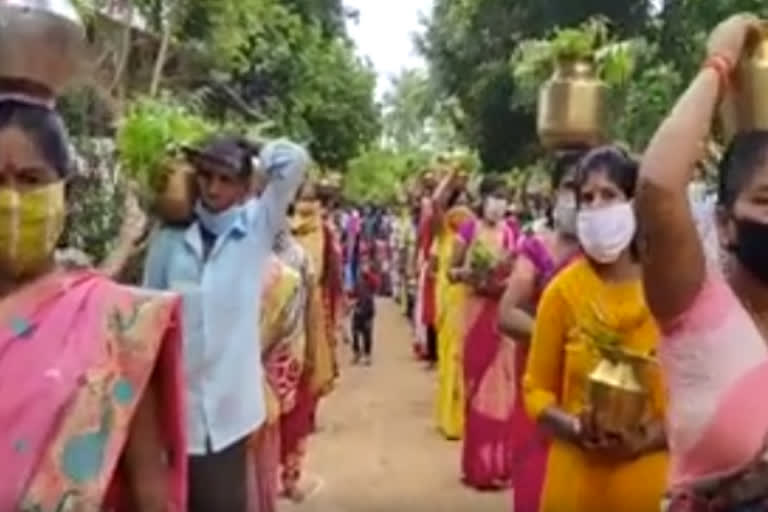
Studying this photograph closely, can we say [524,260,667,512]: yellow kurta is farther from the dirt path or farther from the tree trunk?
the tree trunk

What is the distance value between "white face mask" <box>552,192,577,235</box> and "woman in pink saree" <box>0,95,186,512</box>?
2474 millimetres

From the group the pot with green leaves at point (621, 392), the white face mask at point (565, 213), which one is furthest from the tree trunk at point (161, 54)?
the pot with green leaves at point (621, 392)

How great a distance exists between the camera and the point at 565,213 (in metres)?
6.04

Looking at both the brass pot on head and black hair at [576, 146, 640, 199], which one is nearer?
the brass pot on head

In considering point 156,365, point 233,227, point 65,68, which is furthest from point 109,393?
point 233,227

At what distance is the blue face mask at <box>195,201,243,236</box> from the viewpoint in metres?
6.37

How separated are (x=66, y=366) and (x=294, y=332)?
5.17 m

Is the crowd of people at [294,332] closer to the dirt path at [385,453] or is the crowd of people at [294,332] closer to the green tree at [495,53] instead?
the dirt path at [385,453]

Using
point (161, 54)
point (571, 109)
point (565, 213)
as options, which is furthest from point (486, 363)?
point (565, 213)

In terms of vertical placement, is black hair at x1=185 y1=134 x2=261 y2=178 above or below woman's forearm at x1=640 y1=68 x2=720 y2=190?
below

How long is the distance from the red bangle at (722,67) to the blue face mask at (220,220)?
126 inches

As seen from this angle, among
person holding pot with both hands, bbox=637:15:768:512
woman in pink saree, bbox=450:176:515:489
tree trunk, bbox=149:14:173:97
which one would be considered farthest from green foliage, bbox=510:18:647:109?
tree trunk, bbox=149:14:173:97

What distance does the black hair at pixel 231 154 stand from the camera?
641 centimetres

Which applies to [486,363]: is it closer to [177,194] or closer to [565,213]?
[177,194]
